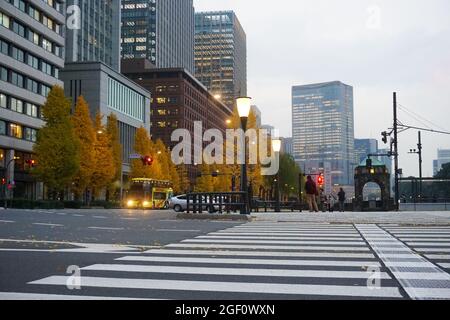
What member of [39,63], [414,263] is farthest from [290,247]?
[39,63]

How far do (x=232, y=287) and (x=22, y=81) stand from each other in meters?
61.9

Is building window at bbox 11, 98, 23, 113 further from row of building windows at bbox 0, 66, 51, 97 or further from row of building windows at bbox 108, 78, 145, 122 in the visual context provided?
row of building windows at bbox 108, 78, 145, 122

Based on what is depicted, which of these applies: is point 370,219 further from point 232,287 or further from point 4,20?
point 4,20

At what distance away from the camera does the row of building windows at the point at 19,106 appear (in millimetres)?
56719

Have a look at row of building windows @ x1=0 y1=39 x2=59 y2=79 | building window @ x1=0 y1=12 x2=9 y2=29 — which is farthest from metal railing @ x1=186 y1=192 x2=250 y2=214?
building window @ x1=0 y1=12 x2=9 y2=29

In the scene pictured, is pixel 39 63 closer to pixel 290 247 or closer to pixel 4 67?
pixel 4 67

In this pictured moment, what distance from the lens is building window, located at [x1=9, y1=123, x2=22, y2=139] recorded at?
5809 centimetres

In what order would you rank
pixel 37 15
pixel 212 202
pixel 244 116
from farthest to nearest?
pixel 37 15 → pixel 212 202 → pixel 244 116

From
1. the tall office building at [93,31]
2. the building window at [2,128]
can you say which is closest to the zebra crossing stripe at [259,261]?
the building window at [2,128]

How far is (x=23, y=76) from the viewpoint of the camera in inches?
2391

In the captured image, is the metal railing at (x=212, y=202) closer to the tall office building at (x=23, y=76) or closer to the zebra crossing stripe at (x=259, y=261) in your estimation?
the zebra crossing stripe at (x=259, y=261)

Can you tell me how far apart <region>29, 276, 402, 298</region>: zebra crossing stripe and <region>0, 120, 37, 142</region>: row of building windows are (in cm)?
5587

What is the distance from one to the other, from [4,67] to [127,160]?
36202 millimetres

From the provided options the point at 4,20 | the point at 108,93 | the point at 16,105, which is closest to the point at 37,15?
the point at 4,20
